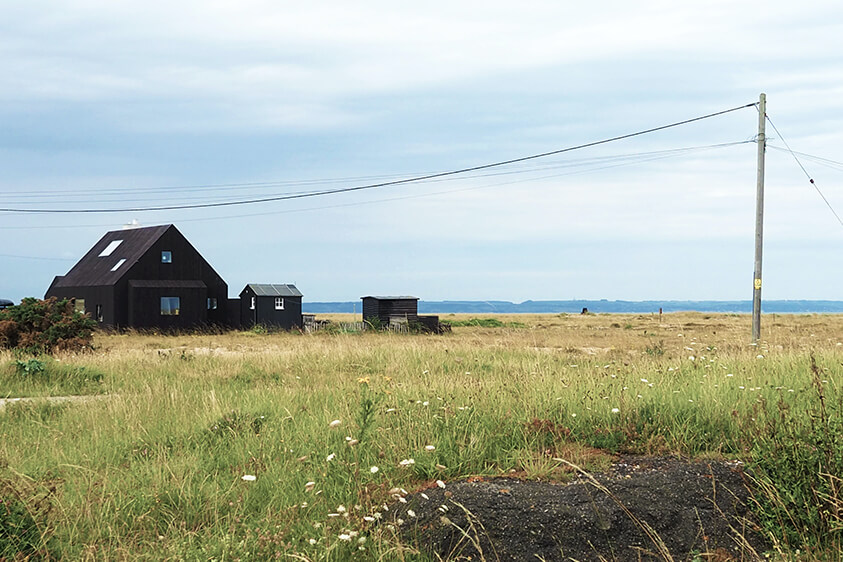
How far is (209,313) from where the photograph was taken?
4653cm

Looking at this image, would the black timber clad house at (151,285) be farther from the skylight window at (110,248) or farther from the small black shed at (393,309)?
the small black shed at (393,309)

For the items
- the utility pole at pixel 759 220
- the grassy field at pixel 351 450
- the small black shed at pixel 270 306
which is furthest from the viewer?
the small black shed at pixel 270 306

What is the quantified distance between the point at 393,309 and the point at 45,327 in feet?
77.2

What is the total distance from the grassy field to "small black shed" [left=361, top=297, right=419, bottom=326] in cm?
3235

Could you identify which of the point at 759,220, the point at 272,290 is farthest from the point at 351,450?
the point at 272,290

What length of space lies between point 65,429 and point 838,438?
330 inches

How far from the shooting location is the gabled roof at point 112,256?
143ft


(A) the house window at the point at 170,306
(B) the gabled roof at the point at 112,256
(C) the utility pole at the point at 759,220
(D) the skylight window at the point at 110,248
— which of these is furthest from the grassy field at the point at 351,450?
(D) the skylight window at the point at 110,248

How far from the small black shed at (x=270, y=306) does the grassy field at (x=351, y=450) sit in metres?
35.6

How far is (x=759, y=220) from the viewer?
71.1 feet

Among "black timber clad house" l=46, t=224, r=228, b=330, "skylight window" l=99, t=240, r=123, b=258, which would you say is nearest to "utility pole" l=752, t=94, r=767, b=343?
"black timber clad house" l=46, t=224, r=228, b=330

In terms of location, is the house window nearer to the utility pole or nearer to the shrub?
the shrub

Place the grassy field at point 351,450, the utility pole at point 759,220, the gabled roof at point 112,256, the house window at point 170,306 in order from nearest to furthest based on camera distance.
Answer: the grassy field at point 351,450
the utility pole at point 759,220
the house window at point 170,306
the gabled roof at point 112,256

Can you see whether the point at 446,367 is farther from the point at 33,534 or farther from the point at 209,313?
the point at 209,313
